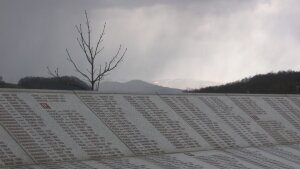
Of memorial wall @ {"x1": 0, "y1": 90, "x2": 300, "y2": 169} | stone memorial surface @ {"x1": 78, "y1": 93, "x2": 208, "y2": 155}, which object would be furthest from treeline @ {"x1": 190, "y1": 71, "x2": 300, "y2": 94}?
stone memorial surface @ {"x1": 78, "y1": 93, "x2": 208, "y2": 155}

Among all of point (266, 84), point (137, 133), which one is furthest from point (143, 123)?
point (266, 84)

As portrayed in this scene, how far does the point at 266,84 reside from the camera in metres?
28.5

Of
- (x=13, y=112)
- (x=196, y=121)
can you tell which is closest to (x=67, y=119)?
(x=13, y=112)

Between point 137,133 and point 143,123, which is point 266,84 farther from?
point 137,133

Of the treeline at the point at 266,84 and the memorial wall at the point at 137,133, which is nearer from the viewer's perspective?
the memorial wall at the point at 137,133

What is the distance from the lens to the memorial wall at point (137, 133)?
19.5ft

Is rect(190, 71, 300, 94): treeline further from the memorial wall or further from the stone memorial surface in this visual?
the stone memorial surface

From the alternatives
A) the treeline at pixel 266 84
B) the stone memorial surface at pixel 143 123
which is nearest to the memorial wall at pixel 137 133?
the stone memorial surface at pixel 143 123

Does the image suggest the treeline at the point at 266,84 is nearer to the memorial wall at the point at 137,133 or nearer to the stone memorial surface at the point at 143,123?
the memorial wall at the point at 137,133

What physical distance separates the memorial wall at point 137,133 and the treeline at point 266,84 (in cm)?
1630

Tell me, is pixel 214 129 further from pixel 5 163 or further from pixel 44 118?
pixel 5 163

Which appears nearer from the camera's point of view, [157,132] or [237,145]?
[157,132]

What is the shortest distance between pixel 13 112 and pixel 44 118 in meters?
0.36

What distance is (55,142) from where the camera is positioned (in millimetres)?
6059
